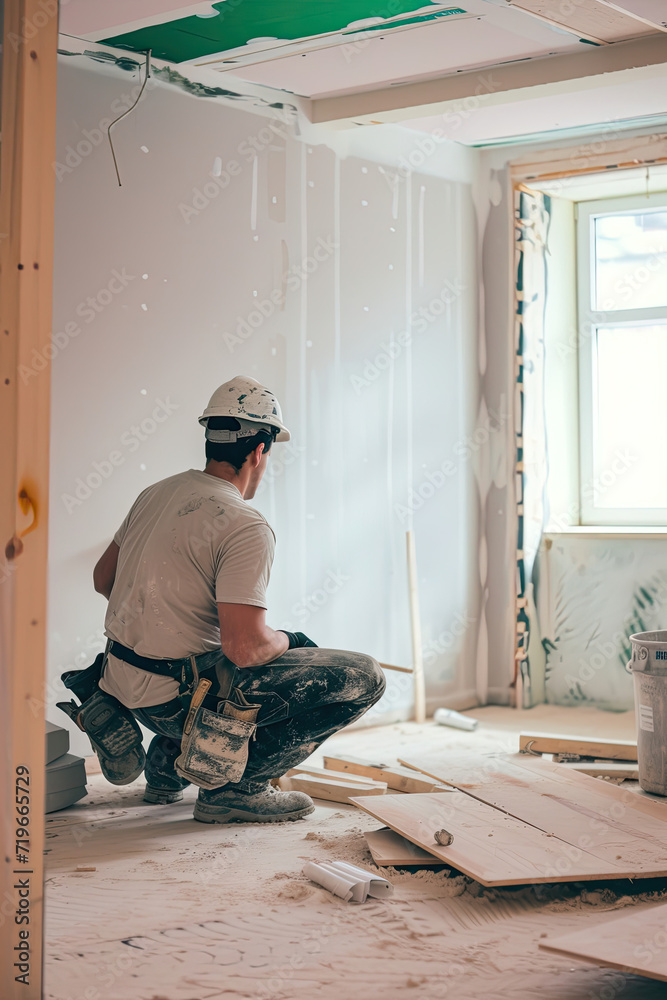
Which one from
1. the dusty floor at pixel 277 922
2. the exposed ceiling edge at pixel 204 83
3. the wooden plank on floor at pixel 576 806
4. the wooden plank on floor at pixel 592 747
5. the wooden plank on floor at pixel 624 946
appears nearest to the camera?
the wooden plank on floor at pixel 624 946

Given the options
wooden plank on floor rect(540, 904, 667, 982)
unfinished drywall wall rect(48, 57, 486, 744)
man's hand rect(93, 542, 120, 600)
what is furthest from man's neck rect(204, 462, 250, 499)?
wooden plank on floor rect(540, 904, 667, 982)

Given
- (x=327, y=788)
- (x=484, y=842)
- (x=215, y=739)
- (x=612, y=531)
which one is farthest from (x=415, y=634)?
(x=484, y=842)

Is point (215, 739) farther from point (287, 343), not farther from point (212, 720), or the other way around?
point (287, 343)

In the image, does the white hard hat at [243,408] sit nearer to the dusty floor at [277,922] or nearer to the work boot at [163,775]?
the work boot at [163,775]

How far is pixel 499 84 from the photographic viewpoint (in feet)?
12.6

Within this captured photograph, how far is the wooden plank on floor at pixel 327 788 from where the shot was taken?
3.28 m

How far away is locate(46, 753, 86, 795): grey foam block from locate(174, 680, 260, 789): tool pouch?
49 centimetres

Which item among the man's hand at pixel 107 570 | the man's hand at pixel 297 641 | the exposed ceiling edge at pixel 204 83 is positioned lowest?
the man's hand at pixel 297 641

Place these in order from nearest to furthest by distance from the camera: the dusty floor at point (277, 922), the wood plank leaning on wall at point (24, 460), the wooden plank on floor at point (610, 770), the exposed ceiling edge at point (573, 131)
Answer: the wood plank leaning on wall at point (24, 460) → the dusty floor at point (277, 922) → the wooden plank on floor at point (610, 770) → the exposed ceiling edge at point (573, 131)

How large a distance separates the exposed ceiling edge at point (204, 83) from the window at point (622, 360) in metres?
1.72

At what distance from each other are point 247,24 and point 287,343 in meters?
1.22

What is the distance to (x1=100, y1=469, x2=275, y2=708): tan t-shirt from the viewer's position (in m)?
2.88

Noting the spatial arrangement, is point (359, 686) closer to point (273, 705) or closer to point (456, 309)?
point (273, 705)

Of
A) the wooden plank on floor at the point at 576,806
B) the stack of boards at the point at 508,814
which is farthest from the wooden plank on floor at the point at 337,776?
the wooden plank on floor at the point at 576,806
